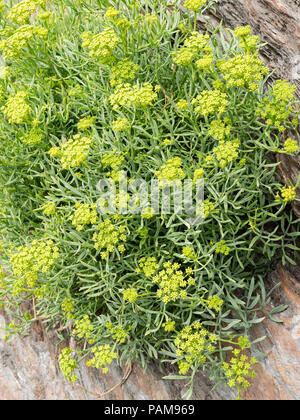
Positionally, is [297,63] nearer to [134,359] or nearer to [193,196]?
[193,196]

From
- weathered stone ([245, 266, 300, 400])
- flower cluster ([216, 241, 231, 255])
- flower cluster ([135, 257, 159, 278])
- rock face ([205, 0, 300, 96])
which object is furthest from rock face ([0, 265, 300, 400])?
rock face ([205, 0, 300, 96])

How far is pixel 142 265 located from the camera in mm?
2121

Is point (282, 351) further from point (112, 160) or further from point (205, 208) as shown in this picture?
point (112, 160)

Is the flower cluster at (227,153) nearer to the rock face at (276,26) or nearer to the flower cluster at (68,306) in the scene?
the rock face at (276,26)

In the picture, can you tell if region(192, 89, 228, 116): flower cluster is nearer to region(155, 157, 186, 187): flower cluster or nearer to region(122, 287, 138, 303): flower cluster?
region(155, 157, 186, 187): flower cluster

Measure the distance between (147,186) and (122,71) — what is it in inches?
25.9

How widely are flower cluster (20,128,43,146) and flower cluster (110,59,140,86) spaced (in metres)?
0.57

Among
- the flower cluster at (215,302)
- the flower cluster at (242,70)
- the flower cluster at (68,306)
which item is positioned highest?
the flower cluster at (242,70)

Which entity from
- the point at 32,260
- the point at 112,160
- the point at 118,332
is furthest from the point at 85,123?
the point at 118,332

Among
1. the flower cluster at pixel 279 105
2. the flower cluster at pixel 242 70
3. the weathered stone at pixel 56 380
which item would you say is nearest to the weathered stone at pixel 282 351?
the weathered stone at pixel 56 380

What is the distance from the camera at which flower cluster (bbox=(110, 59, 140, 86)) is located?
7.41 feet

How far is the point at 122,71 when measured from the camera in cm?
227

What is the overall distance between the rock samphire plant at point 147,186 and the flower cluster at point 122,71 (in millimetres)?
12

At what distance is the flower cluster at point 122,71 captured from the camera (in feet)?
7.41
